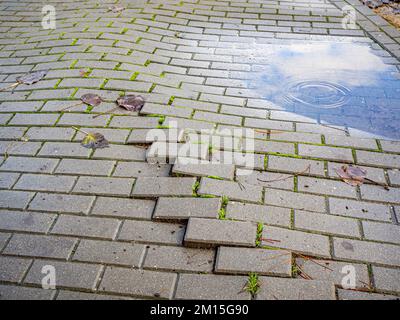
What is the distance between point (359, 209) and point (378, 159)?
1.78 ft

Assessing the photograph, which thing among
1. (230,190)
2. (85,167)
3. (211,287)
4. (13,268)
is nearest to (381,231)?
(230,190)

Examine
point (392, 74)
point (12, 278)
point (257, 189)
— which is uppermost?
point (392, 74)

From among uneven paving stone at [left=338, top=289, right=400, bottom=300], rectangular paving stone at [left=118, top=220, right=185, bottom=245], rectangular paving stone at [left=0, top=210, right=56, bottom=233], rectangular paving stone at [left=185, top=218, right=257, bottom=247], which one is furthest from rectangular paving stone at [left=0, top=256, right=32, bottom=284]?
uneven paving stone at [left=338, top=289, right=400, bottom=300]

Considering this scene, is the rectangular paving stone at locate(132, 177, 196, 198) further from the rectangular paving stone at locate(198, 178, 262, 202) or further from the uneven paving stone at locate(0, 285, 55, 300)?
the uneven paving stone at locate(0, 285, 55, 300)

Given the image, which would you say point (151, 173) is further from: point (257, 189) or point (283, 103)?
point (283, 103)

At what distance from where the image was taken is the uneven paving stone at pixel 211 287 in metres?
1.75

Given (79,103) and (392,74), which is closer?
(79,103)

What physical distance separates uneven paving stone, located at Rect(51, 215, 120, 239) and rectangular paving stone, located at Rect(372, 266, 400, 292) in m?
1.41

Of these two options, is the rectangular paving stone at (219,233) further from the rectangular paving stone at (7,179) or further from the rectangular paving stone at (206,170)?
the rectangular paving stone at (7,179)

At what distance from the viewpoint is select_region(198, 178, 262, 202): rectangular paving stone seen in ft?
7.28

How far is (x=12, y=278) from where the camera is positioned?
1.84 m

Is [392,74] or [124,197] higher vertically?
[392,74]
